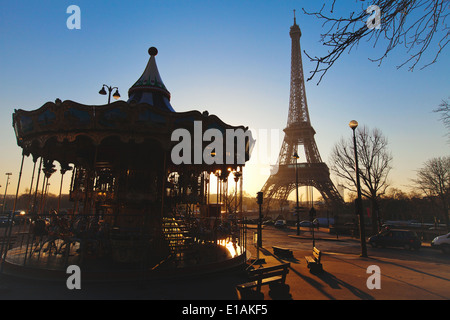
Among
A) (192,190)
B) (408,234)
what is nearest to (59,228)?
(192,190)

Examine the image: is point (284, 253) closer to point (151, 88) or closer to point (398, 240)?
point (151, 88)

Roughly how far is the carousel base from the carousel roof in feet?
22.2

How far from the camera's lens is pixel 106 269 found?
753 centimetres

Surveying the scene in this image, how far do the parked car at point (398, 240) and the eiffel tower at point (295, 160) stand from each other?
29460 millimetres

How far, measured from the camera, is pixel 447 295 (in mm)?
6199

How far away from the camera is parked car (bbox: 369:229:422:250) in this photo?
649 inches

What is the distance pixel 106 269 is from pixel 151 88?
7851 mm

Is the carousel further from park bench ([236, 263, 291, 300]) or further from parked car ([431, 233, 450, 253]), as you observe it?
parked car ([431, 233, 450, 253])

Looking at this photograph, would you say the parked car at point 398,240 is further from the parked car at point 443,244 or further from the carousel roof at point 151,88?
the carousel roof at point 151,88

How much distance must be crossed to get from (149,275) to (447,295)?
793 centimetres

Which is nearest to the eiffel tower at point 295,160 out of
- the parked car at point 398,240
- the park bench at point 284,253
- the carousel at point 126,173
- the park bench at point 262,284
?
the parked car at point 398,240

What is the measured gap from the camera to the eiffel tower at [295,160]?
49759 mm

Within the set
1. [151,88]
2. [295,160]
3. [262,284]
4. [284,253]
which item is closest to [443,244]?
[284,253]
